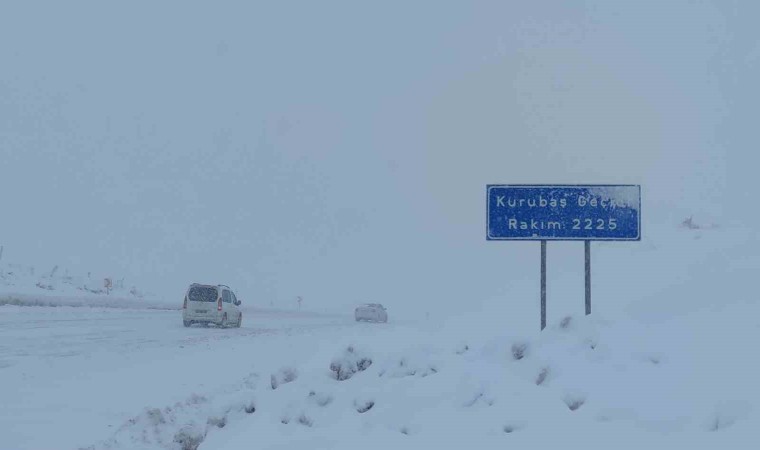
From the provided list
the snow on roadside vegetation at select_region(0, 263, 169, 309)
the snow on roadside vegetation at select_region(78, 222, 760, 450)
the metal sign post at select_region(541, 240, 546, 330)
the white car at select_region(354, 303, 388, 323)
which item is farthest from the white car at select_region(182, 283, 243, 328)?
the snow on roadside vegetation at select_region(78, 222, 760, 450)

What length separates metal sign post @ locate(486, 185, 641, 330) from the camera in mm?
14383

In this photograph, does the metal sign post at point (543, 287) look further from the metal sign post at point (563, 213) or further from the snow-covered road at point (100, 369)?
the snow-covered road at point (100, 369)

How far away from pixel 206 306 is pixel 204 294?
479 mm

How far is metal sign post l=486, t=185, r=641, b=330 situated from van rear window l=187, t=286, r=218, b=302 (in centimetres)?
1853

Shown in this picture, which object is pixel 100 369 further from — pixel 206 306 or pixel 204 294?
pixel 204 294

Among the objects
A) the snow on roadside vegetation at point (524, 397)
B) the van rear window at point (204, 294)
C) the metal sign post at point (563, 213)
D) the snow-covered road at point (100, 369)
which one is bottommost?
the snow-covered road at point (100, 369)

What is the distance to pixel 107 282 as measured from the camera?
48.8m

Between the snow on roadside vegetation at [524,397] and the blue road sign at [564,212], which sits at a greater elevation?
the blue road sign at [564,212]

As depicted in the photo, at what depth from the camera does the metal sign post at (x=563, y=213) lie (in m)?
14.4

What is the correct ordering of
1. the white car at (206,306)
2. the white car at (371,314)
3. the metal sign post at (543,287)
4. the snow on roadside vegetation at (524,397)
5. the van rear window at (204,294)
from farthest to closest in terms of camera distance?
the white car at (371,314) → the van rear window at (204,294) → the white car at (206,306) → the metal sign post at (543,287) → the snow on roadside vegetation at (524,397)

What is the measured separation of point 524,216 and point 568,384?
24.9 ft

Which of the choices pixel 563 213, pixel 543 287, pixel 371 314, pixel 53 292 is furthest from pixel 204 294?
pixel 563 213

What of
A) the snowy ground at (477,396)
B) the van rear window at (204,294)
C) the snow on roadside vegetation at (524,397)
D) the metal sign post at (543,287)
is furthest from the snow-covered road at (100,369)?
the metal sign post at (543,287)

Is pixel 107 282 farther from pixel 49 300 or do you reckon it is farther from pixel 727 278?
pixel 727 278
